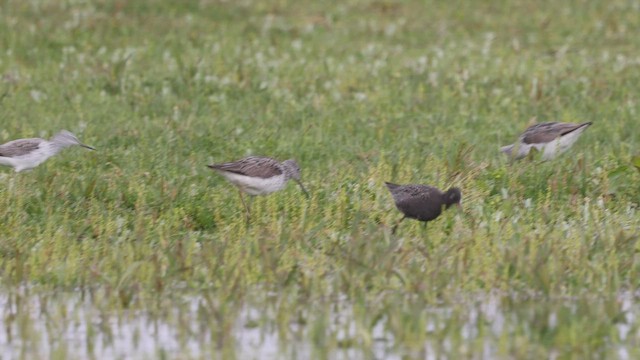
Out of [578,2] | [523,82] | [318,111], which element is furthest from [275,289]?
[578,2]

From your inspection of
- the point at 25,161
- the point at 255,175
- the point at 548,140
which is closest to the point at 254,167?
the point at 255,175

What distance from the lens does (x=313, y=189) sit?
38.7ft

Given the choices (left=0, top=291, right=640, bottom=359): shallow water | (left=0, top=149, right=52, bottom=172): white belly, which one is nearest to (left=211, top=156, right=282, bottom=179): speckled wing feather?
(left=0, top=149, right=52, bottom=172): white belly

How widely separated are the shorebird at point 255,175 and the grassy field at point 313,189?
0.71ft

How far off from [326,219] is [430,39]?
10.8 m

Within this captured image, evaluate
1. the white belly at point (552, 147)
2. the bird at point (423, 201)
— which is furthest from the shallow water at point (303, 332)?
the white belly at point (552, 147)

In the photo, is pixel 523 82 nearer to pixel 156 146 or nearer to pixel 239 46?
pixel 239 46

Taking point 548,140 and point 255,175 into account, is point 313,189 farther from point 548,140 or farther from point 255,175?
point 548,140

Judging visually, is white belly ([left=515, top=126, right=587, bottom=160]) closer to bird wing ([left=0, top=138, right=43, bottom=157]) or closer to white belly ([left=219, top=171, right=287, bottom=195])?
white belly ([left=219, top=171, right=287, bottom=195])

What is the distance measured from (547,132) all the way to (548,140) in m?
0.11

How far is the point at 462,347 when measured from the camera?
7.34 meters

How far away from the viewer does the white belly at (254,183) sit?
35.9 feet

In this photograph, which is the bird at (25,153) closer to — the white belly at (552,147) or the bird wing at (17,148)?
the bird wing at (17,148)

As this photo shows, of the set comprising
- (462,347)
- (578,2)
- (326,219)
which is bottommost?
(578,2)
